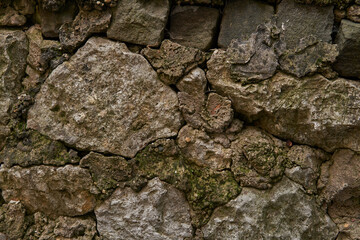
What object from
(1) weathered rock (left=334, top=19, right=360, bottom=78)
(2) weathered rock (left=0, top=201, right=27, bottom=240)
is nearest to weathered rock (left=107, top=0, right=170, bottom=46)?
(1) weathered rock (left=334, top=19, right=360, bottom=78)

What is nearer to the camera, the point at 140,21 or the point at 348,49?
the point at 348,49

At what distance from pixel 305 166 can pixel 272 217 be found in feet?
1.24

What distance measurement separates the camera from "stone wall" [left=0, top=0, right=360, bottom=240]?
183 cm

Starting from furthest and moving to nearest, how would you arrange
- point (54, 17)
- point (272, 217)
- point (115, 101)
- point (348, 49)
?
point (54, 17)
point (115, 101)
point (272, 217)
point (348, 49)

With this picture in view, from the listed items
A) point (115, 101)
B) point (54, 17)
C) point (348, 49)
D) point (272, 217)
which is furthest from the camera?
point (54, 17)

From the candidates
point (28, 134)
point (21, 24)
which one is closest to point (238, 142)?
point (28, 134)

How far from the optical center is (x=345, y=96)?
5.80ft

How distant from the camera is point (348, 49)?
175 cm

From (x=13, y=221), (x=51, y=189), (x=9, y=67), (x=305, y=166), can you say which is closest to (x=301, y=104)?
(x=305, y=166)

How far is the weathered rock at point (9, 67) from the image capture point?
2.10m

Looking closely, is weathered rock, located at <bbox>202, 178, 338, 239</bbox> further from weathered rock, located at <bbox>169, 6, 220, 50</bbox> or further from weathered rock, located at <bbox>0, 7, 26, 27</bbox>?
weathered rock, located at <bbox>0, 7, 26, 27</bbox>

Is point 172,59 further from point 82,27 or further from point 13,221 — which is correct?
point 13,221

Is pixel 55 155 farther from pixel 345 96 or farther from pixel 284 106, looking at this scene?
pixel 345 96

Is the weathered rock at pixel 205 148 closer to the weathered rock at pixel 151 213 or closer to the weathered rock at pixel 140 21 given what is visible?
the weathered rock at pixel 151 213
